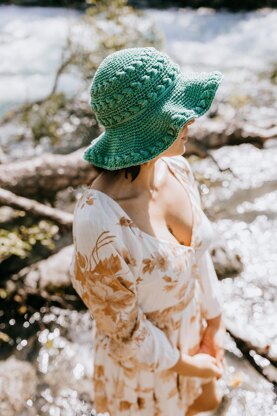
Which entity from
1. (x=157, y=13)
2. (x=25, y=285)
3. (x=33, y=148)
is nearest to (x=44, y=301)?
(x=25, y=285)

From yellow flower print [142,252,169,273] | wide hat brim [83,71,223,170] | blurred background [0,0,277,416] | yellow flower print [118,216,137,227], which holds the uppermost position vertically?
wide hat brim [83,71,223,170]

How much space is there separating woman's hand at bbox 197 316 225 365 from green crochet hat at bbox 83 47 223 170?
3.45 ft

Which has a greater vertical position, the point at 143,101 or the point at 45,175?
the point at 143,101

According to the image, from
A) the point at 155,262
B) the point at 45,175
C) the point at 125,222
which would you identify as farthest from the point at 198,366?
the point at 45,175

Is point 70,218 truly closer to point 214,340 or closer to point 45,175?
point 45,175

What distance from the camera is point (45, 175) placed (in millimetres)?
5098

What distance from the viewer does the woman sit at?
1.60 meters

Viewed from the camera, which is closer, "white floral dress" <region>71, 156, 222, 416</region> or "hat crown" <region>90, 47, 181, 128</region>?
"hat crown" <region>90, 47, 181, 128</region>

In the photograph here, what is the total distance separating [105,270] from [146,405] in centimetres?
80

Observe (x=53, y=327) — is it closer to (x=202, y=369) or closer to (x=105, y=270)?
(x=202, y=369)

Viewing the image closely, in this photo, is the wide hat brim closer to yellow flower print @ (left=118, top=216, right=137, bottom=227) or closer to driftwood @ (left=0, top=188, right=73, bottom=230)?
yellow flower print @ (left=118, top=216, right=137, bottom=227)

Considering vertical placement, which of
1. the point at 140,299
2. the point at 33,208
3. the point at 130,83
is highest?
the point at 130,83

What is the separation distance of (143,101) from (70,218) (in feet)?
9.95

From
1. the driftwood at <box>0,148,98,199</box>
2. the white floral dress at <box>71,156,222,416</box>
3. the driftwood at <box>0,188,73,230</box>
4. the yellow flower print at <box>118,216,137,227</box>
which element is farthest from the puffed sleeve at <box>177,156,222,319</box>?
the driftwood at <box>0,148,98,199</box>
